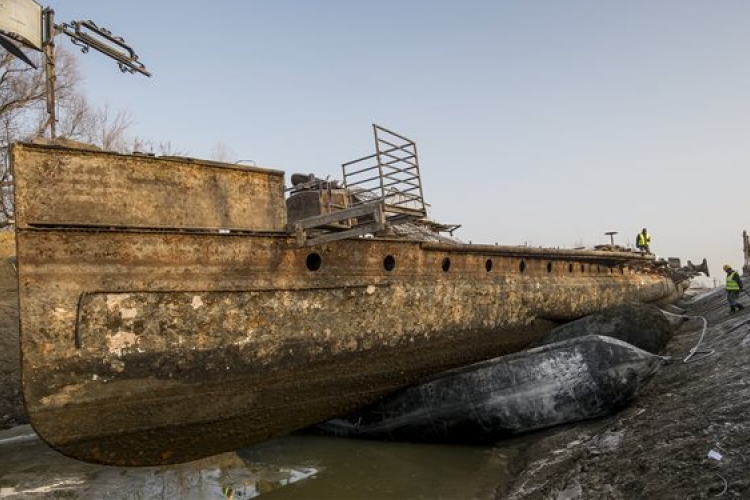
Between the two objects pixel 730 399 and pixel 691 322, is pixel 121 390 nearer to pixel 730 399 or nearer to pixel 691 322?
pixel 730 399

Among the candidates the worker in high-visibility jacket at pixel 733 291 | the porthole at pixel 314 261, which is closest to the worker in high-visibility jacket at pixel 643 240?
the worker in high-visibility jacket at pixel 733 291

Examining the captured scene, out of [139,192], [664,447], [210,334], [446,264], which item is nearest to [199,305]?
[210,334]

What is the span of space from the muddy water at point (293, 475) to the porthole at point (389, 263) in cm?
245

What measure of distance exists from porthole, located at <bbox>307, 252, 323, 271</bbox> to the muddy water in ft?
8.26

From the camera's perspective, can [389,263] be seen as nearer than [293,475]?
No

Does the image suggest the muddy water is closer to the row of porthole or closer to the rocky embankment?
the rocky embankment

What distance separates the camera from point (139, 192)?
4.82 meters

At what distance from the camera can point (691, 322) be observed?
1197 centimetres

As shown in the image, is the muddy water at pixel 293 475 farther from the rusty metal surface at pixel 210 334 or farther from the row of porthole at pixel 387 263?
the row of porthole at pixel 387 263

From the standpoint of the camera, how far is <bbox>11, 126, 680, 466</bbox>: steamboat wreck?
4336 millimetres

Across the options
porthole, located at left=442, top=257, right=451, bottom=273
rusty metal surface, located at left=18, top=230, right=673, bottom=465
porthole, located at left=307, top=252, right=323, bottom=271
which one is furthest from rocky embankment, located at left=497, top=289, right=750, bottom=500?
porthole, located at left=307, top=252, right=323, bottom=271

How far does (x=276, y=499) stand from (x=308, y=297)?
2.22 metres

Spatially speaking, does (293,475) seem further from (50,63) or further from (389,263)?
(50,63)

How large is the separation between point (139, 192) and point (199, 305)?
1.31 metres
